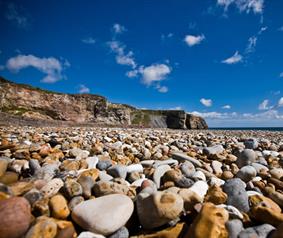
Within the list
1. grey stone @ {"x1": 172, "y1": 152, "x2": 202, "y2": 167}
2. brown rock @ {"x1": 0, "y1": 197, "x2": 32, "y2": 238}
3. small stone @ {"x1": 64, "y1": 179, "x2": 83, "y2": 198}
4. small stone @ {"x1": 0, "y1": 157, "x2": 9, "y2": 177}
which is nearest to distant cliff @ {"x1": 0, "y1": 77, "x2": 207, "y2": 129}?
small stone @ {"x1": 0, "y1": 157, "x2": 9, "y2": 177}

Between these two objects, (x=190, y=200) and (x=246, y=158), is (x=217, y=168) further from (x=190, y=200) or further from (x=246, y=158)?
(x=190, y=200)

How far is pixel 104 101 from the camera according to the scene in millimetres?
35969

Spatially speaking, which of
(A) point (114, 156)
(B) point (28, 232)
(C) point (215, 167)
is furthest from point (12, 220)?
(C) point (215, 167)

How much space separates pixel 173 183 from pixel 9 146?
10.4ft

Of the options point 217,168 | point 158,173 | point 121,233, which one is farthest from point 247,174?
point 121,233

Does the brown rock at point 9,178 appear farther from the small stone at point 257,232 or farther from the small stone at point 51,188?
the small stone at point 257,232

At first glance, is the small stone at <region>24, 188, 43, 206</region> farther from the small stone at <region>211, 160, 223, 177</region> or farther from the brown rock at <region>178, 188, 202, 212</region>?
the small stone at <region>211, 160, 223, 177</region>

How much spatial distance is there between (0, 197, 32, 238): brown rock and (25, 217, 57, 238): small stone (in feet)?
0.24

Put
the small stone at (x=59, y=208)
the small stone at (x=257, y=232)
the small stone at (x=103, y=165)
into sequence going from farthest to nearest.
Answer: the small stone at (x=103, y=165), the small stone at (x=59, y=208), the small stone at (x=257, y=232)

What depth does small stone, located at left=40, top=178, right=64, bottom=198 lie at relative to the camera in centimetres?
226

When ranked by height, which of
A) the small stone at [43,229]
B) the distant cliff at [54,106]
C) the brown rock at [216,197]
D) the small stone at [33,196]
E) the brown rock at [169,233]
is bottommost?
the brown rock at [169,233]

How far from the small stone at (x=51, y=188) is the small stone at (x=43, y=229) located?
1.71ft

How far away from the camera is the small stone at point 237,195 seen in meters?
2.12

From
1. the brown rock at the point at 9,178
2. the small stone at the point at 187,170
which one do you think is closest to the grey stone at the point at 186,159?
the small stone at the point at 187,170
